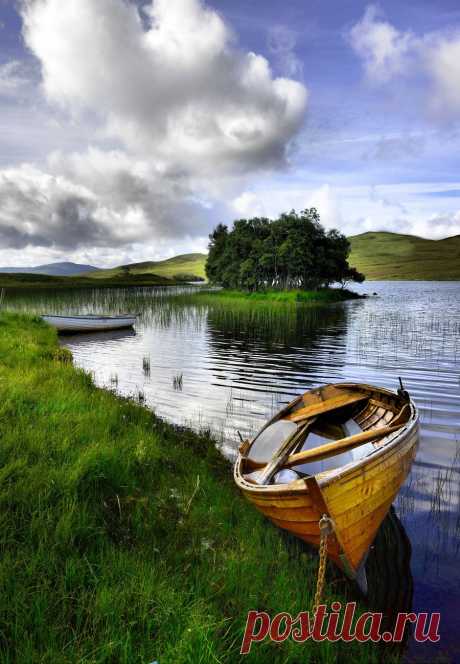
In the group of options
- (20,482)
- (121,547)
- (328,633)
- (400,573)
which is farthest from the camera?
(400,573)

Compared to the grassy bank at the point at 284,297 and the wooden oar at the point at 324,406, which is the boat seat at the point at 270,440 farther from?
the grassy bank at the point at 284,297

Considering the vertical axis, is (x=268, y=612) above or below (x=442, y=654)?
above

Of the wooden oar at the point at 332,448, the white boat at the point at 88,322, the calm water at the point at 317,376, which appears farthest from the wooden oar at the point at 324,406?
the white boat at the point at 88,322

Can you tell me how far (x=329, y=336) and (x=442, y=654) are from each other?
25109 millimetres

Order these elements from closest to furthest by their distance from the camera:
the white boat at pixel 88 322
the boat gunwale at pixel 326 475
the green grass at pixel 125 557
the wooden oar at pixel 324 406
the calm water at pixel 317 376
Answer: the green grass at pixel 125 557 < the boat gunwale at pixel 326 475 < the calm water at pixel 317 376 < the wooden oar at pixel 324 406 < the white boat at pixel 88 322

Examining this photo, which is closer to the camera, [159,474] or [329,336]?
[159,474]

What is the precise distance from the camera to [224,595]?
13.2ft

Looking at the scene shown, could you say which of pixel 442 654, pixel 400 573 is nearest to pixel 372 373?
pixel 400 573

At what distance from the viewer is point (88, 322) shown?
102 ft

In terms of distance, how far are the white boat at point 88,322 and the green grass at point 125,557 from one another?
23461 millimetres

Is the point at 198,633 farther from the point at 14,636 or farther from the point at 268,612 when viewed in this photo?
the point at 14,636

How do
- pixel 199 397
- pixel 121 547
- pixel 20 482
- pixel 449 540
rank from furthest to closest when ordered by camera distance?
pixel 199 397, pixel 449 540, pixel 20 482, pixel 121 547

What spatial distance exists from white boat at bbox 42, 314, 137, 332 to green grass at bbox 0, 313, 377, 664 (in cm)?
2346

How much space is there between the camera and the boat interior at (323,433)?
6.25 m
